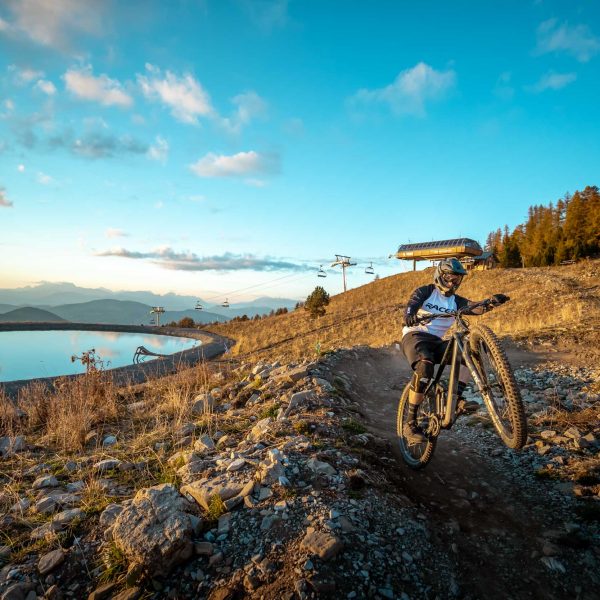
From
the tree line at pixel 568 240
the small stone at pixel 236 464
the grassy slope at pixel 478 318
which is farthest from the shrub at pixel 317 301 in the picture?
the small stone at pixel 236 464

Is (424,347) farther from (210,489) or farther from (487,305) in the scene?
(210,489)

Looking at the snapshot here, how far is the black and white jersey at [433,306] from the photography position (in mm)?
5406

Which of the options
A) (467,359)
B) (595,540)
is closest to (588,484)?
(595,540)

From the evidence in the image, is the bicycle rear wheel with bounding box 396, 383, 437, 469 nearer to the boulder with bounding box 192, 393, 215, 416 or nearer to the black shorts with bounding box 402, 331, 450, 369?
the black shorts with bounding box 402, 331, 450, 369

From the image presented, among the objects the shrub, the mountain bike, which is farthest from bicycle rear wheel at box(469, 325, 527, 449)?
the shrub

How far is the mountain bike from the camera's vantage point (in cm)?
387

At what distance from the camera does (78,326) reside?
56.0m

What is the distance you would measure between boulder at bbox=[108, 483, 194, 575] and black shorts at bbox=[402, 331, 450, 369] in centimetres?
346

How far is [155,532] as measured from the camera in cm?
318

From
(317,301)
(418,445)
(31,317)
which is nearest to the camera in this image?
(418,445)

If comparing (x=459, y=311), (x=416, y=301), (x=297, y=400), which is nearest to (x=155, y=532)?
(x=297, y=400)

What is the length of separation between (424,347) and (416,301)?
0.78 meters

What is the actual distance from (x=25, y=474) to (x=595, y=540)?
7.80 meters

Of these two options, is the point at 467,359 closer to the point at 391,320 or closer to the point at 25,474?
the point at 25,474
